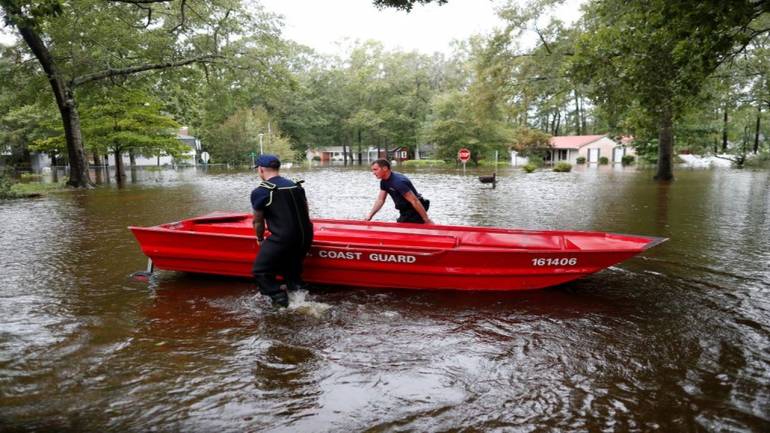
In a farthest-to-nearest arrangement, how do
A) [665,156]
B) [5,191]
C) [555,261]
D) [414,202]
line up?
1. [665,156]
2. [5,191]
3. [414,202]
4. [555,261]

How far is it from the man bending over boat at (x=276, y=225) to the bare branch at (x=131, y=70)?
21130 millimetres

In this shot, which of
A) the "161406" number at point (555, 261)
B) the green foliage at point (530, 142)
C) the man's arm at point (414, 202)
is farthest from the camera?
the green foliage at point (530, 142)

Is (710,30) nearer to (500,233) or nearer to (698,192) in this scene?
(500,233)

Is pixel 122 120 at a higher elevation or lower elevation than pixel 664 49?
higher

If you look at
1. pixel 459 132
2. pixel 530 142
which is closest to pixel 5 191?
pixel 459 132

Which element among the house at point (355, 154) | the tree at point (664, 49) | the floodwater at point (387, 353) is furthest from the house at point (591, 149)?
the floodwater at point (387, 353)

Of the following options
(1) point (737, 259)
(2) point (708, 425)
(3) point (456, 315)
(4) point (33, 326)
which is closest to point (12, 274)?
(4) point (33, 326)

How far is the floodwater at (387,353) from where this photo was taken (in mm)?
3570

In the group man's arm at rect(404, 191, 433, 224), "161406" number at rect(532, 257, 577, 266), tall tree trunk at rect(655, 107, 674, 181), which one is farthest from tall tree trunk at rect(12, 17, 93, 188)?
tall tree trunk at rect(655, 107, 674, 181)

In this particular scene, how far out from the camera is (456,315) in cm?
556

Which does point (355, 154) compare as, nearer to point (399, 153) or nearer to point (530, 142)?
point (399, 153)

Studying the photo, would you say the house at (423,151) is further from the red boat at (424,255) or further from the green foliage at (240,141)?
the red boat at (424,255)

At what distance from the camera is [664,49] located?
11.0 metres

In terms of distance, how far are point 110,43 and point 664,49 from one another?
2175cm
